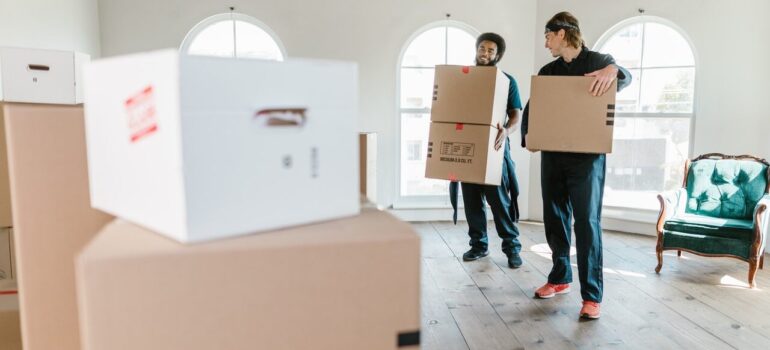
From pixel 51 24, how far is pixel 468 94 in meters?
3.18

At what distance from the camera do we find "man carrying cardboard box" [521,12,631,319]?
2.60 metres

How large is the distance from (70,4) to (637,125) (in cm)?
496

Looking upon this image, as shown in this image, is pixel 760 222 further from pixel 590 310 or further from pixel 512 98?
pixel 512 98

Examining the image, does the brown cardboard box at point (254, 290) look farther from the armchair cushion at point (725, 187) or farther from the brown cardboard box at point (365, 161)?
the armchair cushion at point (725, 187)

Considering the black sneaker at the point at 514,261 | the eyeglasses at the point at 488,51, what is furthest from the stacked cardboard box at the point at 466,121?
the black sneaker at the point at 514,261

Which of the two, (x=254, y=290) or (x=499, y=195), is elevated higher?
(x=254, y=290)

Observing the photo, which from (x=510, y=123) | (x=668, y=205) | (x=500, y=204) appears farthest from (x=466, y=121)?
(x=668, y=205)

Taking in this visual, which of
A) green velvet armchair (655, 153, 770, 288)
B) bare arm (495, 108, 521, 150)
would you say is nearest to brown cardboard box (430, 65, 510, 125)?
bare arm (495, 108, 521, 150)

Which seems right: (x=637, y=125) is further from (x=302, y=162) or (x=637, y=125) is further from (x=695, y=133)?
(x=302, y=162)

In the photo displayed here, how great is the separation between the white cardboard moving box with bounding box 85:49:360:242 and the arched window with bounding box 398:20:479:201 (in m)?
4.38

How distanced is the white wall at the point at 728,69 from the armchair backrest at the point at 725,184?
1.69 ft

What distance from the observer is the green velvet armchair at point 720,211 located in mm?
3381

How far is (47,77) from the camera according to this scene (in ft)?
7.27

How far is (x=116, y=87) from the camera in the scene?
931 mm
